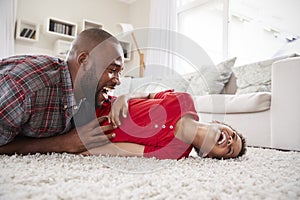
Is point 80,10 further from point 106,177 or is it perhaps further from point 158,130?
point 106,177

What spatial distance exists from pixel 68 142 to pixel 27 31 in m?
2.69

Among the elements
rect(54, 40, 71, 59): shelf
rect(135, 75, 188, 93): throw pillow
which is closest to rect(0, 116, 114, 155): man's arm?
rect(135, 75, 188, 93): throw pillow

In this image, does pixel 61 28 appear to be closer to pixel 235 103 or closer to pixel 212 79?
pixel 212 79

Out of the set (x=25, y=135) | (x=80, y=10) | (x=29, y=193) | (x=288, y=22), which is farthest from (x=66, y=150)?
(x=80, y=10)

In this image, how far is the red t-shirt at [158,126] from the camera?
35.6 inches

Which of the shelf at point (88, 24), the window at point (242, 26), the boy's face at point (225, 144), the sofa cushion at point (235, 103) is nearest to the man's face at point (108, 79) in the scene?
the boy's face at point (225, 144)

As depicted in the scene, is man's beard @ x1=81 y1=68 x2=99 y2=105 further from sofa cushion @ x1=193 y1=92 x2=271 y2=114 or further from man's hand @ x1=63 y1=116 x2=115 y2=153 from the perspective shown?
sofa cushion @ x1=193 y1=92 x2=271 y2=114

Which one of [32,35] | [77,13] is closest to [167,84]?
[32,35]

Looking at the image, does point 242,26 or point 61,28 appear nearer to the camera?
point 242,26

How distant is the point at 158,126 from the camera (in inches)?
35.6

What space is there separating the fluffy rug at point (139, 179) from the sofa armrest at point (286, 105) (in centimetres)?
55

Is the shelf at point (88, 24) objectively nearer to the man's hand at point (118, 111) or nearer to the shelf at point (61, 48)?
the shelf at point (61, 48)

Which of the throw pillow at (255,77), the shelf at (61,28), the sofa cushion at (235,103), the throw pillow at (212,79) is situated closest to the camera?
the sofa cushion at (235,103)

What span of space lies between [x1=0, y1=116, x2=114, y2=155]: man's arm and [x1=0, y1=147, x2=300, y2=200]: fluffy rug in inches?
3.0
